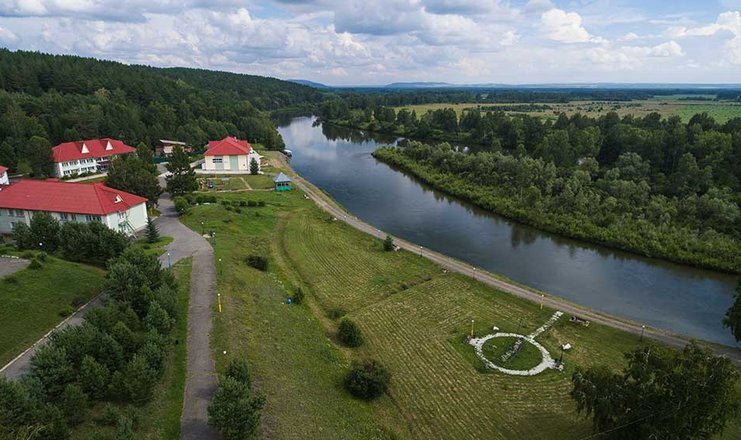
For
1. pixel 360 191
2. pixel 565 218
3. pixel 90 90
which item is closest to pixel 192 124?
pixel 90 90

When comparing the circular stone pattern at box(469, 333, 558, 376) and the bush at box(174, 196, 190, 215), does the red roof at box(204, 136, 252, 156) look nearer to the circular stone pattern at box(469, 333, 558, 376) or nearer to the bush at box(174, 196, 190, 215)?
the bush at box(174, 196, 190, 215)

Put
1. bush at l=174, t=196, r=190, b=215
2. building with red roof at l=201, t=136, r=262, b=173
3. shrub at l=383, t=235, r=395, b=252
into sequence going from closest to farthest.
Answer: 1. shrub at l=383, t=235, r=395, b=252
2. bush at l=174, t=196, r=190, b=215
3. building with red roof at l=201, t=136, r=262, b=173

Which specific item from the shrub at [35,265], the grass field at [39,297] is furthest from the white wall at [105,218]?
the shrub at [35,265]

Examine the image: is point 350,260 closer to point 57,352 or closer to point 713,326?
point 57,352

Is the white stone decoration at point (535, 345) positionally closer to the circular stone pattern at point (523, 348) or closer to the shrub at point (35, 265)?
the circular stone pattern at point (523, 348)

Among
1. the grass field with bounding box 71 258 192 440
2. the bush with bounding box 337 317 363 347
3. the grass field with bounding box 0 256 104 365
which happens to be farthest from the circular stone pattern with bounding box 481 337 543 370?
the grass field with bounding box 0 256 104 365

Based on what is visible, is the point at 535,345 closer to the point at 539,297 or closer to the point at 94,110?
the point at 539,297
